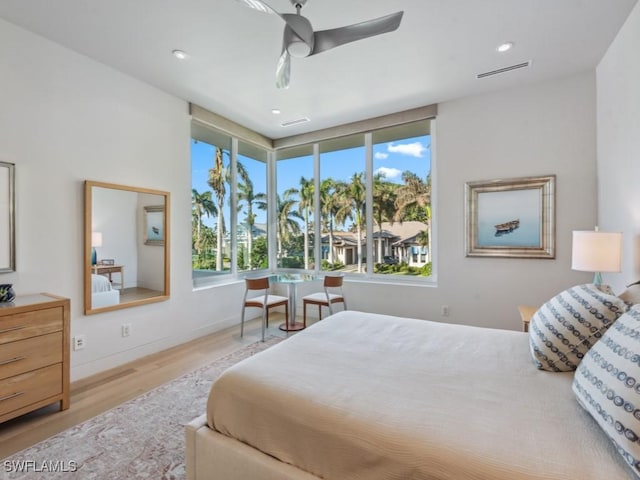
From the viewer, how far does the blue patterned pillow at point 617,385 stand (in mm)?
826

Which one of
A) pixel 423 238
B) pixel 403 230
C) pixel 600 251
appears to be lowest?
pixel 600 251

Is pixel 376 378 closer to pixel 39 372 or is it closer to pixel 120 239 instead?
pixel 39 372

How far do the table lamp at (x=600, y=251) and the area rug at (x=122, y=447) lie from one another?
2938 millimetres

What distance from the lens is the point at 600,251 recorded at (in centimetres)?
222

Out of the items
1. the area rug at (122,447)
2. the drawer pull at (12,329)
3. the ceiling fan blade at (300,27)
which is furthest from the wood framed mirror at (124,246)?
the ceiling fan blade at (300,27)

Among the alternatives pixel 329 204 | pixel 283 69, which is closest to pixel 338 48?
pixel 283 69

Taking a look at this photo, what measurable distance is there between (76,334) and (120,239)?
886mm

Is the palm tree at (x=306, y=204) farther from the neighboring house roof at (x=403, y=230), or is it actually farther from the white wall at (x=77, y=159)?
the white wall at (x=77, y=159)

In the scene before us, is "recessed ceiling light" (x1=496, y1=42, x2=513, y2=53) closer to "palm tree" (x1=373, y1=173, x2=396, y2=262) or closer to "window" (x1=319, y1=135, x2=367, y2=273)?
"palm tree" (x1=373, y1=173, x2=396, y2=262)

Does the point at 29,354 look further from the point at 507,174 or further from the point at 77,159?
the point at 507,174

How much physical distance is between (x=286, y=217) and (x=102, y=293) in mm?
2802

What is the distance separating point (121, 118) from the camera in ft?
9.72

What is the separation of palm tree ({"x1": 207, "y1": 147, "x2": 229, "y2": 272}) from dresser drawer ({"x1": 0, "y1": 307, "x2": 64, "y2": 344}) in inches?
83.9

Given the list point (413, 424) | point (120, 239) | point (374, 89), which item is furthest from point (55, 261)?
point (374, 89)
